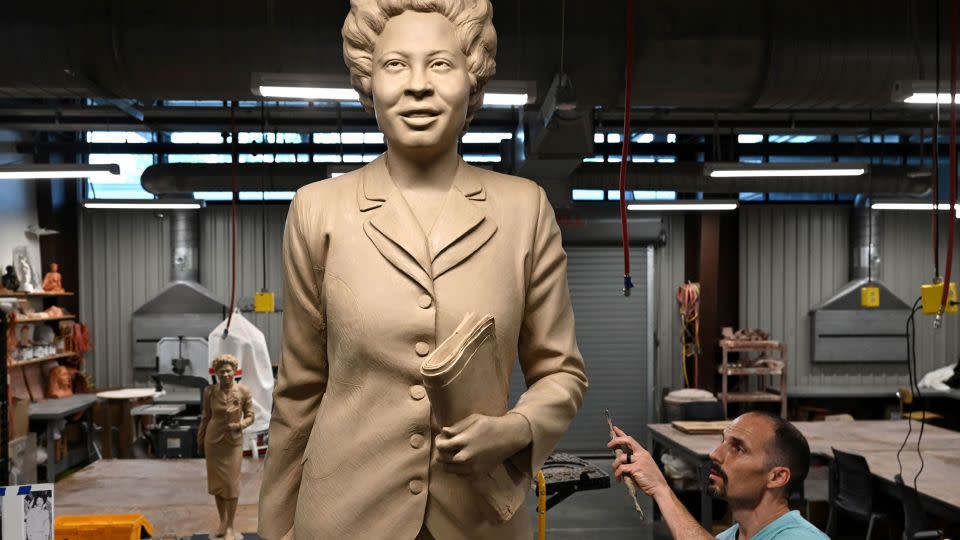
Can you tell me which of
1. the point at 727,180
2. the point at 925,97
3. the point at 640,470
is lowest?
the point at 640,470

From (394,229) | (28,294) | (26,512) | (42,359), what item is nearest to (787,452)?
(394,229)

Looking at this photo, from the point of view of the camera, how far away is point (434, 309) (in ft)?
4.85

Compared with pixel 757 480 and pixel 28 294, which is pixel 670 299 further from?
pixel 757 480

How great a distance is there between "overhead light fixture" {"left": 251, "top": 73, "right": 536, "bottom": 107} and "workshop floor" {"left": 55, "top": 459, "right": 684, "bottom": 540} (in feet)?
9.15

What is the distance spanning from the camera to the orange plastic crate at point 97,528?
14.1 feet

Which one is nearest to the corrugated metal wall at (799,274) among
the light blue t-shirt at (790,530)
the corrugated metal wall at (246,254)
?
the corrugated metal wall at (246,254)

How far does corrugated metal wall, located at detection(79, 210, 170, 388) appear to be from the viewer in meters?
11.4

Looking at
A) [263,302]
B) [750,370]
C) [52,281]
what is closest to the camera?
[263,302]

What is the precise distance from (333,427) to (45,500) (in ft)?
8.56

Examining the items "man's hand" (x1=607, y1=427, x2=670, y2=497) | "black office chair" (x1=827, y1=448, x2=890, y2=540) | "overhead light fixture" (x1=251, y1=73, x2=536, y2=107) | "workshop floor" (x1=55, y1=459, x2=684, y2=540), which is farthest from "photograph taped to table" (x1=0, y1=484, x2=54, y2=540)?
"black office chair" (x1=827, y1=448, x2=890, y2=540)

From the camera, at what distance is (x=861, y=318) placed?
11.4 meters

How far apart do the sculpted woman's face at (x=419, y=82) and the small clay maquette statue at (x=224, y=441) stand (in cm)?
395

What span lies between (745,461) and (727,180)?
7.13 meters

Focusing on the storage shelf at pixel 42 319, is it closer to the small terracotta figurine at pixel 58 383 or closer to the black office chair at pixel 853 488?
the small terracotta figurine at pixel 58 383
